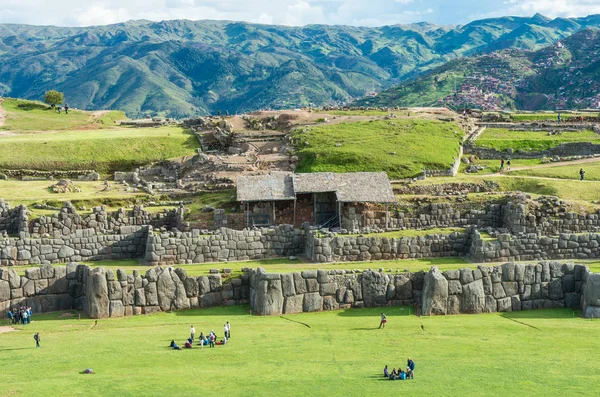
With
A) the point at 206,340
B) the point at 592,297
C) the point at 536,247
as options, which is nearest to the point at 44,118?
the point at 536,247

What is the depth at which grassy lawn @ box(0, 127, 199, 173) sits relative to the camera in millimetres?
72812

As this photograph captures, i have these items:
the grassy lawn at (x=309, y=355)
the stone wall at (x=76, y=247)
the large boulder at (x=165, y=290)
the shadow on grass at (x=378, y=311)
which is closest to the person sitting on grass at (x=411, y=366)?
the grassy lawn at (x=309, y=355)

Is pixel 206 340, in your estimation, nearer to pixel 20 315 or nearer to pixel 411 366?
pixel 411 366

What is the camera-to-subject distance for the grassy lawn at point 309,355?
82.0 feet

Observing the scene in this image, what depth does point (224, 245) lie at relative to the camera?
48281mm

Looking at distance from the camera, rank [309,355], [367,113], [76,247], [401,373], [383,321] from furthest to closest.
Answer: [367,113] → [76,247] → [383,321] → [309,355] → [401,373]

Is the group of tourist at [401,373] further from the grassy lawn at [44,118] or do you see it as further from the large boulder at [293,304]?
the grassy lawn at [44,118]

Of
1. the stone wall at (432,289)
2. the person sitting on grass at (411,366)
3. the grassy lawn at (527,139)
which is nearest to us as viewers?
the person sitting on grass at (411,366)

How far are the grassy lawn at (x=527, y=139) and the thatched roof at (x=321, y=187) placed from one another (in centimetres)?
2449

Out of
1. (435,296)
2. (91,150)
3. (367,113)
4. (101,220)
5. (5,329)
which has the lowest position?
(5,329)

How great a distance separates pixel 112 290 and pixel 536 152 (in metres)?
49.1

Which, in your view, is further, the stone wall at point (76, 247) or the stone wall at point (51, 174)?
the stone wall at point (51, 174)

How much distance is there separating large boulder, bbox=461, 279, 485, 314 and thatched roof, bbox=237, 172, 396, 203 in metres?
17.3

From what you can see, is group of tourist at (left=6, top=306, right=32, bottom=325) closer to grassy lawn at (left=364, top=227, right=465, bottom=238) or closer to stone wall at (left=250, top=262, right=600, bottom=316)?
stone wall at (left=250, top=262, right=600, bottom=316)
